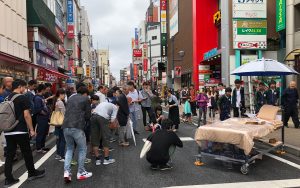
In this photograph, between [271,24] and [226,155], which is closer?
[226,155]

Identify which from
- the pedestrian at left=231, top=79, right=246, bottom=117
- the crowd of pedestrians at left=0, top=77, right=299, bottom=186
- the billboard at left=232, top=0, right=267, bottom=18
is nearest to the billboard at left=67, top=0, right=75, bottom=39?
the billboard at left=232, top=0, right=267, bottom=18

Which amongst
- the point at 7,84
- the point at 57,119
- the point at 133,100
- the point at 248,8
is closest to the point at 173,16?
the point at 248,8

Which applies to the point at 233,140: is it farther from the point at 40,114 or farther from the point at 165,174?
the point at 40,114

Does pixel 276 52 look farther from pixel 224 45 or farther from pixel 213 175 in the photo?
pixel 213 175

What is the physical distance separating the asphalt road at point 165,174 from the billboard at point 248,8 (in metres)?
18.0

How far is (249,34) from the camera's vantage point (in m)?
25.2

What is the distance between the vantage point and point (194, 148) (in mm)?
9766

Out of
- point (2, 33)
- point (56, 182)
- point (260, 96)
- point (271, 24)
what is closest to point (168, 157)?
point (56, 182)

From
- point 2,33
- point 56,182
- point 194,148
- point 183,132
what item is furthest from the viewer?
point 2,33

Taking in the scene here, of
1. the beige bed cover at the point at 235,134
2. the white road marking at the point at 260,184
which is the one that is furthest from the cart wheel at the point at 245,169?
the white road marking at the point at 260,184

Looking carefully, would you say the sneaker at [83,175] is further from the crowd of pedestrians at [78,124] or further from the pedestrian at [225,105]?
the pedestrian at [225,105]

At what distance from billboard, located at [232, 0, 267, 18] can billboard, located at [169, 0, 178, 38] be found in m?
25.7

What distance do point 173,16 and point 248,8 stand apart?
28.9 meters

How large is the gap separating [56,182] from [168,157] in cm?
221
